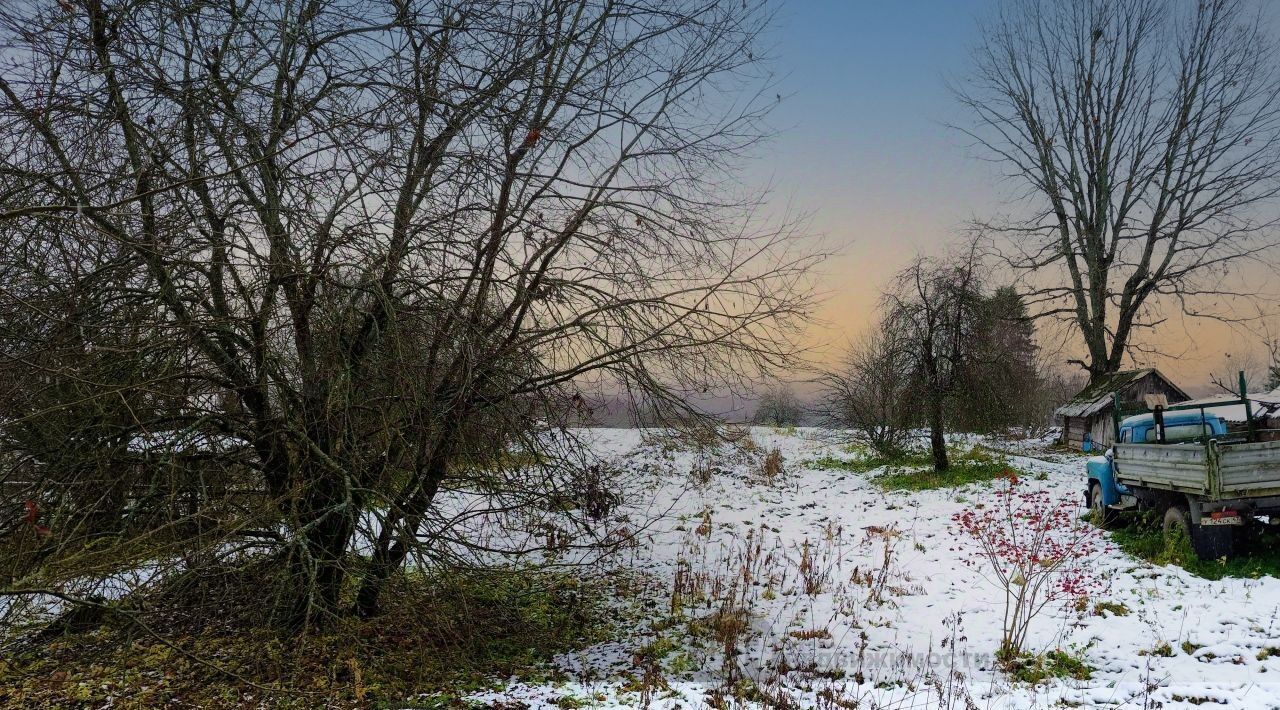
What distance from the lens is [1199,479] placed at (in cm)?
773

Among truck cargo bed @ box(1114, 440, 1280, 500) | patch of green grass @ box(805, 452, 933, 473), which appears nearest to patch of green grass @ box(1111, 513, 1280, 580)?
truck cargo bed @ box(1114, 440, 1280, 500)

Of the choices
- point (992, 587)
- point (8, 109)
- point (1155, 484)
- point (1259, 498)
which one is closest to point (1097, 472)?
Answer: point (1155, 484)

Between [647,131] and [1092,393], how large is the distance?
22.5m

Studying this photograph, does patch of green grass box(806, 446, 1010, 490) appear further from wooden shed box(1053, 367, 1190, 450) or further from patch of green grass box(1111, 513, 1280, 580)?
patch of green grass box(1111, 513, 1280, 580)

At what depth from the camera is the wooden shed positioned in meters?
22.8

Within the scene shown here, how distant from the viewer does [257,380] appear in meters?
5.26

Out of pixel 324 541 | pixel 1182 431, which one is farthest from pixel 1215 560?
pixel 324 541

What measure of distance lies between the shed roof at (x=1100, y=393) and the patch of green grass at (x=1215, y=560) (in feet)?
47.9

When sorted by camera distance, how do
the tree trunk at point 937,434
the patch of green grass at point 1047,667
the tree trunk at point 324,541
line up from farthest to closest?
1. the tree trunk at point 937,434
2. the patch of green grass at point 1047,667
3. the tree trunk at point 324,541

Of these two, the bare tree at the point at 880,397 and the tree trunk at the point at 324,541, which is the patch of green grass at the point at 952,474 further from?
the tree trunk at the point at 324,541

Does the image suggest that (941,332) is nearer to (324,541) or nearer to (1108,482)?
(1108,482)

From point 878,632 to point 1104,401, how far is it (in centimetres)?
1915

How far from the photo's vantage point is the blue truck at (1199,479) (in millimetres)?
7547

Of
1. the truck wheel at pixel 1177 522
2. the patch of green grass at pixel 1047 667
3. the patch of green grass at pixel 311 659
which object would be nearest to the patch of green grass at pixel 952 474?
the truck wheel at pixel 1177 522
